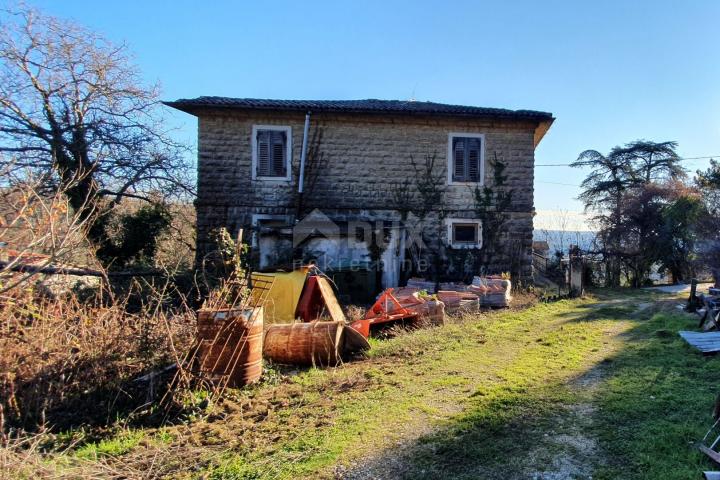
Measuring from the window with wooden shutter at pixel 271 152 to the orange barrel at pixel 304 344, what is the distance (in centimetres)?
813

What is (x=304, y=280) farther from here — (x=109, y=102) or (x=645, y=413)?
(x=109, y=102)

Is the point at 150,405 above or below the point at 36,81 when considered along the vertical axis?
below

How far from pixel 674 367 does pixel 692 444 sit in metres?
2.46

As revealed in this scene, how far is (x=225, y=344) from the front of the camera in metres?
4.89

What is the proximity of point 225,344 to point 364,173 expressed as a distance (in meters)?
9.40

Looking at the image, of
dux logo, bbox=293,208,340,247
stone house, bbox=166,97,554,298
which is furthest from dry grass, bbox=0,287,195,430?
stone house, bbox=166,97,554,298

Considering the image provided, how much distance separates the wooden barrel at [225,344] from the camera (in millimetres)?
4848

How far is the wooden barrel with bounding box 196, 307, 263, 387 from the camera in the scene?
4848mm

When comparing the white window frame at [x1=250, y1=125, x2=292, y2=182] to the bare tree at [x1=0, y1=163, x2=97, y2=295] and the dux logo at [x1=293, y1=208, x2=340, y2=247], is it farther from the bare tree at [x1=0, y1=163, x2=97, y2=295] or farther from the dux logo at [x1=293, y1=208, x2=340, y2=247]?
the bare tree at [x1=0, y1=163, x2=97, y2=295]

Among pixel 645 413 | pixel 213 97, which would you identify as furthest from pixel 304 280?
pixel 213 97

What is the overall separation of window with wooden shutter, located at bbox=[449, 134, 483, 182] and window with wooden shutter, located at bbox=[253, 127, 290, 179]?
5.70 m

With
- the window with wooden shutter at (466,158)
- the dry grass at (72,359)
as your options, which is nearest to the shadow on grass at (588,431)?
the dry grass at (72,359)

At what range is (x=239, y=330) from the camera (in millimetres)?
4930

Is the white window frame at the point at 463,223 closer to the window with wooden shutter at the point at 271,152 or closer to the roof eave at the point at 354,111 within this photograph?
the roof eave at the point at 354,111
